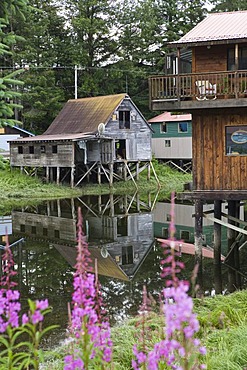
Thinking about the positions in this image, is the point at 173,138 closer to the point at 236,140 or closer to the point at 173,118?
the point at 173,118

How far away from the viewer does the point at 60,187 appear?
34031mm

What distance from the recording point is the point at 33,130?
4803 cm

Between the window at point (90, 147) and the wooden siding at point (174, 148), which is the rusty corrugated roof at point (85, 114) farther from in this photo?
the wooden siding at point (174, 148)

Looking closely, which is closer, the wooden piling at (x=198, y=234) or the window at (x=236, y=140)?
the window at (x=236, y=140)

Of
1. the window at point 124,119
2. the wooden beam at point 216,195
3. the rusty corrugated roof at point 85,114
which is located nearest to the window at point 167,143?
the window at point 124,119

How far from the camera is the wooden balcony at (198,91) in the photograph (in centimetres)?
1306

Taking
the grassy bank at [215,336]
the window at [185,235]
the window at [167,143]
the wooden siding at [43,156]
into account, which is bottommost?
the window at [185,235]

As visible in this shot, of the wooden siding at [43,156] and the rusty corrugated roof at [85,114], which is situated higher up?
the rusty corrugated roof at [85,114]

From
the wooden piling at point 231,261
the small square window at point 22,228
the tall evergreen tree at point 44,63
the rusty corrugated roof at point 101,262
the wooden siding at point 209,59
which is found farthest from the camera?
the tall evergreen tree at point 44,63

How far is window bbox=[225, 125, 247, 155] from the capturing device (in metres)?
13.7

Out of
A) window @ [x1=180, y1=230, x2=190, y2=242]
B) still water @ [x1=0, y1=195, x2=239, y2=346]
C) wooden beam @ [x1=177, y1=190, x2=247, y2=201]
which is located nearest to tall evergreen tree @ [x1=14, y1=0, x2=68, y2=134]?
still water @ [x1=0, y1=195, x2=239, y2=346]

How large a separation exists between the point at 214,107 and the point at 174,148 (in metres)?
29.1

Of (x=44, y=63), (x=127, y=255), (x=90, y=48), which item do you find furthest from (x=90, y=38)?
(x=127, y=255)

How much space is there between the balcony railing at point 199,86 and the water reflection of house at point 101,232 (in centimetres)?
498
